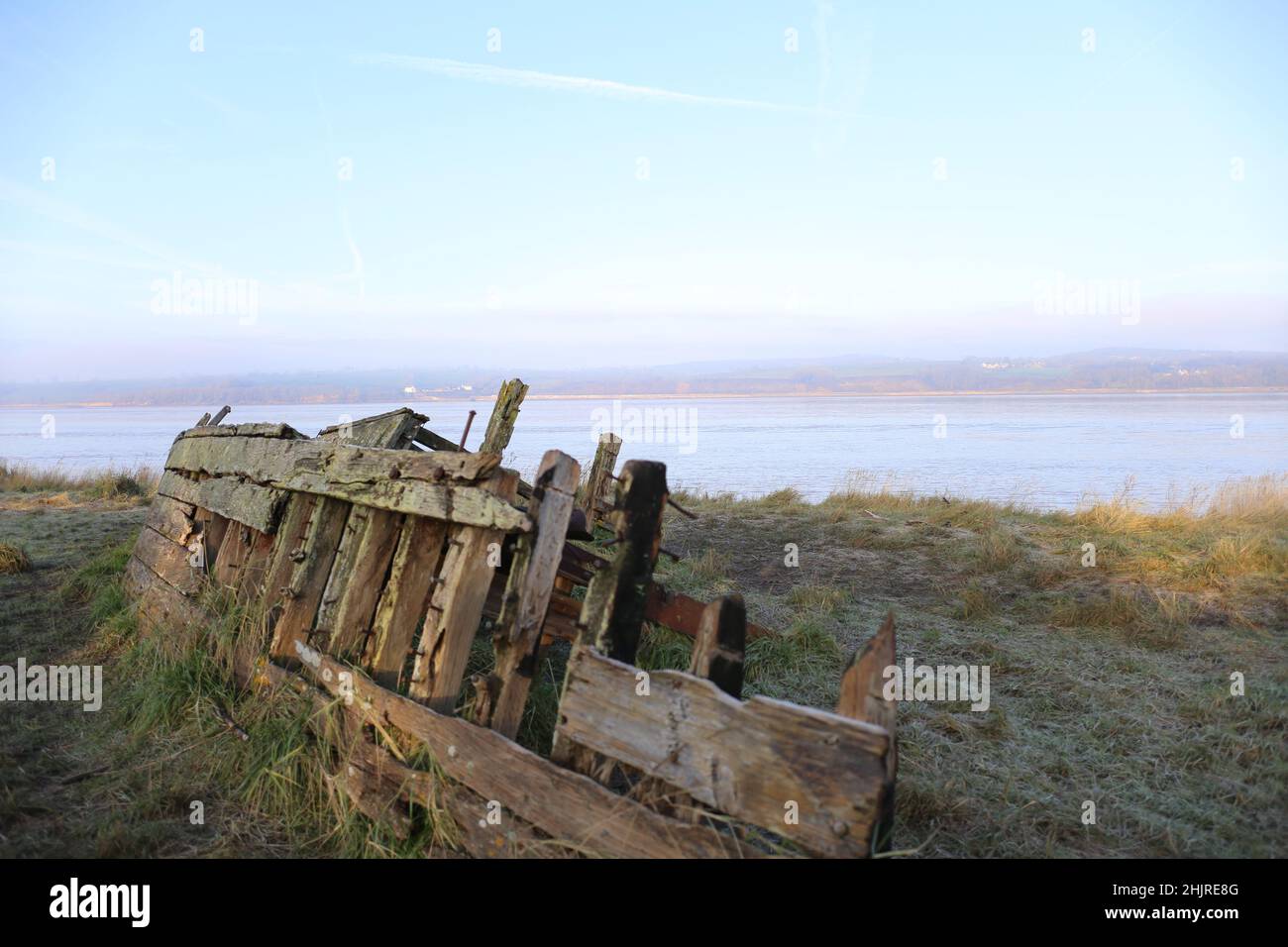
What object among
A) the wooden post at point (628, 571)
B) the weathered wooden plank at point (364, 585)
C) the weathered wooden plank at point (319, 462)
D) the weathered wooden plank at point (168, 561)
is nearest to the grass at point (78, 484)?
the weathered wooden plank at point (168, 561)

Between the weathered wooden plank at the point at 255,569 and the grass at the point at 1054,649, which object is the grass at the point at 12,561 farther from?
the grass at the point at 1054,649

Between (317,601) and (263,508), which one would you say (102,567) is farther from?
(317,601)

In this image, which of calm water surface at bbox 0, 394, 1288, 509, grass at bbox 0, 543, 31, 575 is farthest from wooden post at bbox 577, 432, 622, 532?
calm water surface at bbox 0, 394, 1288, 509

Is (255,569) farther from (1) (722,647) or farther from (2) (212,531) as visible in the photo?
(1) (722,647)

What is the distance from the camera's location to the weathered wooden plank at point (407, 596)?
4.43m

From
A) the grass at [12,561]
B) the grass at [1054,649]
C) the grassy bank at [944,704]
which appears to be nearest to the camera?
the grassy bank at [944,704]

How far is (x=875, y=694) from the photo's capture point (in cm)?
296

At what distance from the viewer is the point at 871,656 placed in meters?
3.01

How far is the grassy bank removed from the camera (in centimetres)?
410

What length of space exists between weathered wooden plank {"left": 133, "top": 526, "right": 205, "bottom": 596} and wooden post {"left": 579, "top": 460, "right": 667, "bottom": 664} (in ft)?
12.9

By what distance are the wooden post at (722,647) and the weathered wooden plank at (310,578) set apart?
2.61 m

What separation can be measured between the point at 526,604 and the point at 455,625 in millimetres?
482

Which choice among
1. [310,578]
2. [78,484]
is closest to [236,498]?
[310,578]
